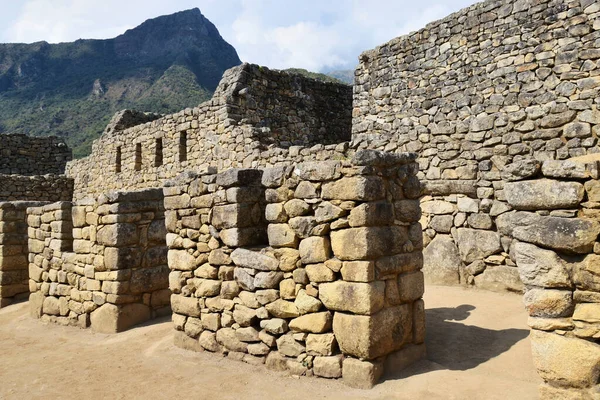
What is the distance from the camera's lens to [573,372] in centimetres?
303

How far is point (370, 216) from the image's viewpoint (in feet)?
14.3

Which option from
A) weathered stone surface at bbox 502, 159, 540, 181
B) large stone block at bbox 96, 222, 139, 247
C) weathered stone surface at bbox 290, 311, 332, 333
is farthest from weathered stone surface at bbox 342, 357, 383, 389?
large stone block at bbox 96, 222, 139, 247

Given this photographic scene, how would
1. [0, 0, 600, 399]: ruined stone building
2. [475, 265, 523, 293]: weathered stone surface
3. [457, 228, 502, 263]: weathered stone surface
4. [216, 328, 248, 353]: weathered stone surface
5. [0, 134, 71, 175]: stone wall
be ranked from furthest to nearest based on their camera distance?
[0, 134, 71, 175]: stone wall
[457, 228, 502, 263]: weathered stone surface
[475, 265, 523, 293]: weathered stone surface
[216, 328, 248, 353]: weathered stone surface
[0, 0, 600, 399]: ruined stone building

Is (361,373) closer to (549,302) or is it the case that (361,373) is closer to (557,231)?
(549,302)

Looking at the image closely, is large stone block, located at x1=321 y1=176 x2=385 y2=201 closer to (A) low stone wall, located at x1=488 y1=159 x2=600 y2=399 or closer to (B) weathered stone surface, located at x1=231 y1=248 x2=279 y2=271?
(B) weathered stone surface, located at x1=231 y1=248 x2=279 y2=271

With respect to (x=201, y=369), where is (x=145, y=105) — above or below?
above

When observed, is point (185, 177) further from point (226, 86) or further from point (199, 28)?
point (199, 28)

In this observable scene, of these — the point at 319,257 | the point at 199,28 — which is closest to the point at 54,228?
the point at 319,257

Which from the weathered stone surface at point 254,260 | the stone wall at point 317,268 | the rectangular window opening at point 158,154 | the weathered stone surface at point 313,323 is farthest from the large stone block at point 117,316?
the rectangular window opening at point 158,154

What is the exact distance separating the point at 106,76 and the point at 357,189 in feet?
226

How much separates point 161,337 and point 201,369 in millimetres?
1732

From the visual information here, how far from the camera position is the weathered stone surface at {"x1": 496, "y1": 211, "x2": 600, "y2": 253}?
2.96m

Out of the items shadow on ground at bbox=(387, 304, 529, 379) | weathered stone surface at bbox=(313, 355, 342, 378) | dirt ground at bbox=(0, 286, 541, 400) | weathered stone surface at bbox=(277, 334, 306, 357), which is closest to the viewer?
dirt ground at bbox=(0, 286, 541, 400)

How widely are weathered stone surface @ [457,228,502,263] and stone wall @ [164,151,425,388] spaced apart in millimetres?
2815
